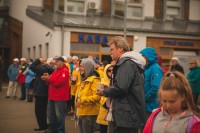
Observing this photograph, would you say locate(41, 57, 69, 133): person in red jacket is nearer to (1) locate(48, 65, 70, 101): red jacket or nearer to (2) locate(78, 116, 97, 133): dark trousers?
(1) locate(48, 65, 70, 101): red jacket

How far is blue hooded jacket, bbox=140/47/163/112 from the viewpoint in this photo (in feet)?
22.1

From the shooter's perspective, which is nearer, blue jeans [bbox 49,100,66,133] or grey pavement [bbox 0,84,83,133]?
blue jeans [bbox 49,100,66,133]

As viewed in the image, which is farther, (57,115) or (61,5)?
A: (61,5)

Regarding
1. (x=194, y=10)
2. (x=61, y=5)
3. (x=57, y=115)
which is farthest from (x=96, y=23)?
(x=57, y=115)

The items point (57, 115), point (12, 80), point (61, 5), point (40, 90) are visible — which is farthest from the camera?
point (61, 5)

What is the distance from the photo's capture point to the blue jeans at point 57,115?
9.55 m

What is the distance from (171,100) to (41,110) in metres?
7.73

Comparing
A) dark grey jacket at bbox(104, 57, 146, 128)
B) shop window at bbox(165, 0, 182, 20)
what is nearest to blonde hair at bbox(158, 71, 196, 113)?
dark grey jacket at bbox(104, 57, 146, 128)

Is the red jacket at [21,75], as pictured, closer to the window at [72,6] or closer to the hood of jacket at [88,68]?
the window at [72,6]

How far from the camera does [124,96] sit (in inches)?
218

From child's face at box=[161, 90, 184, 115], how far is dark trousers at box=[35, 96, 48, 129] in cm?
758

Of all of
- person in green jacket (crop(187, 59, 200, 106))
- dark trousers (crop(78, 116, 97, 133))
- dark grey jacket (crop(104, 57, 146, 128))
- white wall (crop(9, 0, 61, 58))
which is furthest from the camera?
white wall (crop(9, 0, 61, 58))

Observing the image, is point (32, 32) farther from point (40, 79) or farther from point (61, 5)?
point (40, 79)

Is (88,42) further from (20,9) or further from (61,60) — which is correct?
(61,60)
